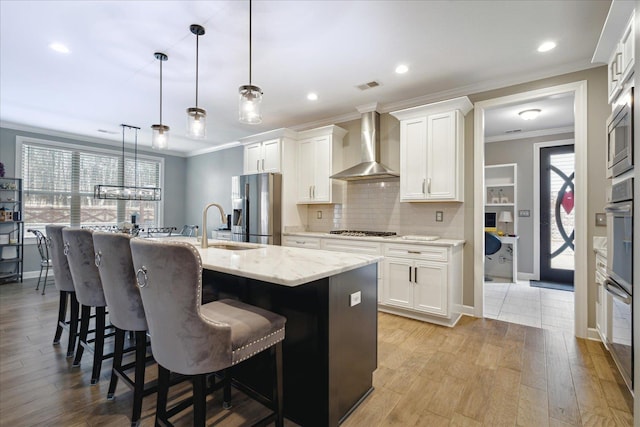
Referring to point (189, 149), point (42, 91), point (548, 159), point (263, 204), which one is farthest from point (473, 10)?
point (189, 149)

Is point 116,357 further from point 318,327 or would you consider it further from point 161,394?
point 318,327

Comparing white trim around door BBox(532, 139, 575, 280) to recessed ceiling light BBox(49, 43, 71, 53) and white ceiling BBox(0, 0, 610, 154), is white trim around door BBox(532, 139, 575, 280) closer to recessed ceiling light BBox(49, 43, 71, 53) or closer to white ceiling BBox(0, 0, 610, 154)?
white ceiling BBox(0, 0, 610, 154)

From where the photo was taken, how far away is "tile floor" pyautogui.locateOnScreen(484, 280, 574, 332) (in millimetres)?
3453

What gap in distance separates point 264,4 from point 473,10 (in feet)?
5.11

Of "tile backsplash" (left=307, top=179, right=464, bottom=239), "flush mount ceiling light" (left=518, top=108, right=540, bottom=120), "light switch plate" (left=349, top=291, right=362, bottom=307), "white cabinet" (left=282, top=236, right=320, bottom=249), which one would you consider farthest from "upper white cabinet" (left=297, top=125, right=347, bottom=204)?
"light switch plate" (left=349, top=291, right=362, bottom=307)

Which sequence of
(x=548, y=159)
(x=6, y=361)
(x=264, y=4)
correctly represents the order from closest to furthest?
(x=264, y=4)
(x=6, y=361)
(x=548, y=159)

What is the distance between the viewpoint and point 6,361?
2.43 meters

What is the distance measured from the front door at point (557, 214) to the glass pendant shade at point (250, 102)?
541 cm

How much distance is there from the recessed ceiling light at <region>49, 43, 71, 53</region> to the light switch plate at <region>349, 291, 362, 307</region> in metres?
3.43

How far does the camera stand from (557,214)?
5363mm

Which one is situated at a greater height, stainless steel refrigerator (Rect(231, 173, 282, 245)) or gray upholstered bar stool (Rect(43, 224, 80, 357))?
stainless steel refrigerator (Rect(231, 173, 282, 245))

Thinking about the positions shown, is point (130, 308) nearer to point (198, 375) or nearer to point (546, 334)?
point (198, 375)

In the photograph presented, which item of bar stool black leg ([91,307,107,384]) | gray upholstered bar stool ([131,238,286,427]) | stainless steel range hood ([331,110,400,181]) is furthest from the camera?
stainless steel range hood ([331,110,400,181])

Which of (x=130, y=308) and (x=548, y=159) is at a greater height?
(x=548, y=159)
